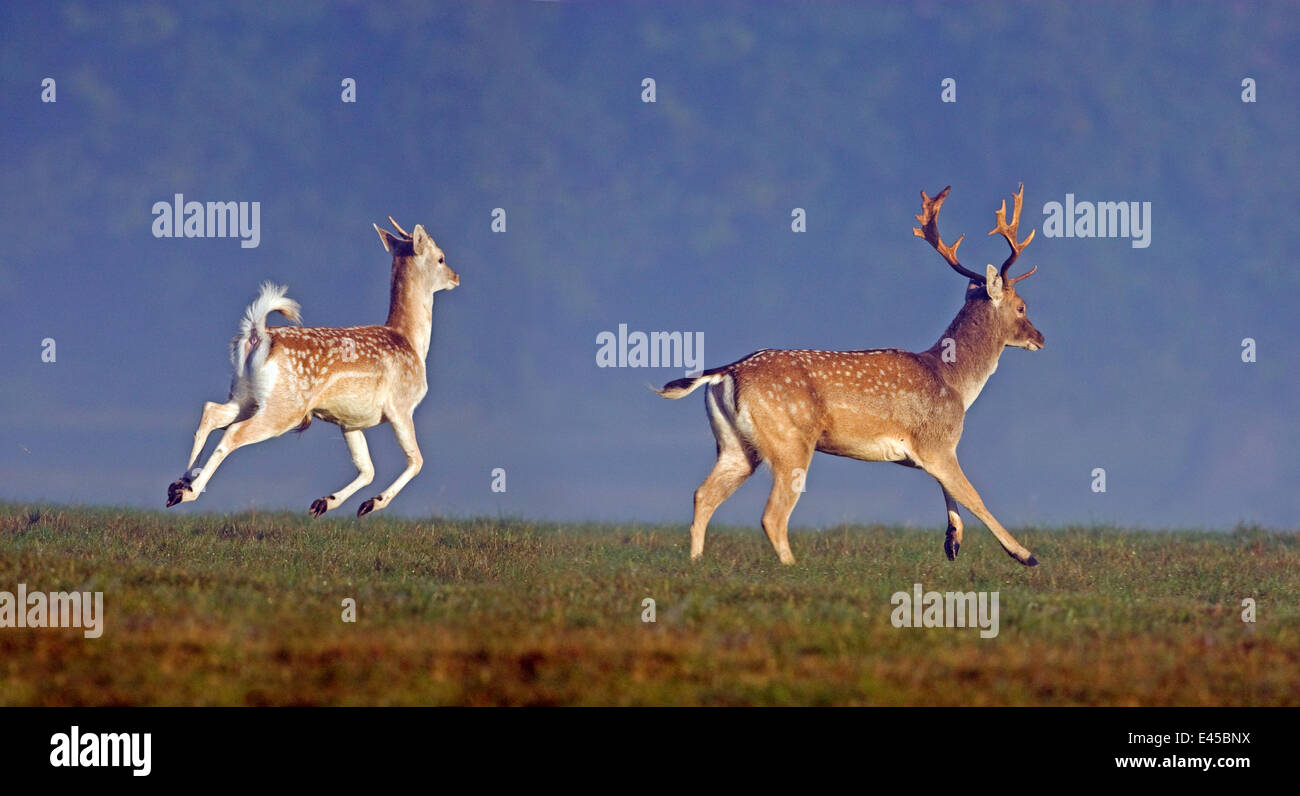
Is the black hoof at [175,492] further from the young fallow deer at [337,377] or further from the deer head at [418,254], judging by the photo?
the deer head at [418,254]

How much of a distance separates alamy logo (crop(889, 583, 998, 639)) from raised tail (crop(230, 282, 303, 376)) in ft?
21.3

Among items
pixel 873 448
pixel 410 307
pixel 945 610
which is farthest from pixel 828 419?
pixel 410 307

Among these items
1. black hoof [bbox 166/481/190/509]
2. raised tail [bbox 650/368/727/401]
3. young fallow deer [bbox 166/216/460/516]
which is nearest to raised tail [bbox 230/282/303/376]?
young fallow deer [bbox 166/216/460/516]

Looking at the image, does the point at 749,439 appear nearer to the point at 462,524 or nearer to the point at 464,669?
the point at 462,524

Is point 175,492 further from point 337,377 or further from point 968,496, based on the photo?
point 968,496

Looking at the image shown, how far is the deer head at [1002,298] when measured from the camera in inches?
533

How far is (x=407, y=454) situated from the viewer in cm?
1312

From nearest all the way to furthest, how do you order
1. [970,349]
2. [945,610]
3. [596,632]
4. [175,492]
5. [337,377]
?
[596,632]
[945,610]
[175,492]
[337,377]
[970,349]

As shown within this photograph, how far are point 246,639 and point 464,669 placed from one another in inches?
46.0

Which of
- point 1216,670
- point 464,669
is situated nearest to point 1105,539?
point 1216,670

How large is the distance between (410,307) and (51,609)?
A: 7.26m

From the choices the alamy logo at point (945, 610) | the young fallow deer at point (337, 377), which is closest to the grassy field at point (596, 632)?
the alamy logo at point (945, 610)
